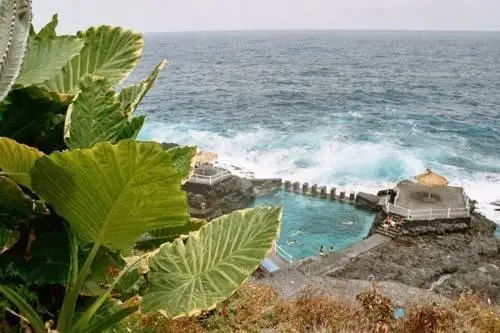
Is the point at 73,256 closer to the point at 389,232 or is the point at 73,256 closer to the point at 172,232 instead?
the point at 172,232

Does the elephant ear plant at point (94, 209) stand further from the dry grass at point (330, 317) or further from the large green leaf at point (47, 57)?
the dry grass at point (330, 317)

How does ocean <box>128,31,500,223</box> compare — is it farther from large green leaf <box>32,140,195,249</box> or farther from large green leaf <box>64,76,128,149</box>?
large green leaf <box>32,140,195,249</box>

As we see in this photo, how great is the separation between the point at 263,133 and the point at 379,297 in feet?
96.8

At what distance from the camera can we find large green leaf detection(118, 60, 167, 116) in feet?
7.95

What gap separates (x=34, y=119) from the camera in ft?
7.38

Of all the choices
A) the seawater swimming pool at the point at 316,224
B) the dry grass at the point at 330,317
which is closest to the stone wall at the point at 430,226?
the seawater swimming pool at the point at 316,224

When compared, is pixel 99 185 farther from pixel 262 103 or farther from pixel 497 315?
pixel 262 103

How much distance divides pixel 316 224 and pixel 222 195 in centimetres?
450

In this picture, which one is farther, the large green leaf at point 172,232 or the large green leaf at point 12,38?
the large green leaf at point 172,232

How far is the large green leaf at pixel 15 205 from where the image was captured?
181 centimetres

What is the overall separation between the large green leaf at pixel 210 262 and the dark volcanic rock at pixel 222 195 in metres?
18.9

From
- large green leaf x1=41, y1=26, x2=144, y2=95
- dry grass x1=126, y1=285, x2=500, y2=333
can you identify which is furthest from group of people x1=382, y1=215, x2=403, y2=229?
large green leaf x1=41, y1=26, x2=144, y2=95

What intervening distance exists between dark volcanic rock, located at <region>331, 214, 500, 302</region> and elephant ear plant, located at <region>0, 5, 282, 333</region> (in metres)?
12.6

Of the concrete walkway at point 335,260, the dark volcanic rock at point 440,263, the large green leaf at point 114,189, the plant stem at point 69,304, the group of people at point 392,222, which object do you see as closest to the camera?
the large green leaf at point 114,189
